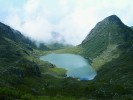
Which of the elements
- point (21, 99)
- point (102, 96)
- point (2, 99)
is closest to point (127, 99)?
point (102, 96)

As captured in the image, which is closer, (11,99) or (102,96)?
(11,99)

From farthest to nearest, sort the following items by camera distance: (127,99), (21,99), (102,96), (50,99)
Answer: (102,96)
(127,99)
(50,99)
(21,99)

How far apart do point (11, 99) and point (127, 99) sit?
70.4 metres

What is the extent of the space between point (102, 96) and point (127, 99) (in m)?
36.7

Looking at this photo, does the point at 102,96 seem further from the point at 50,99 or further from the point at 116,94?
the point at 50,99

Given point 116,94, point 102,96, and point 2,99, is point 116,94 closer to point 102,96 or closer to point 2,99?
point 102,96

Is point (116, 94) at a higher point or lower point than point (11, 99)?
higher

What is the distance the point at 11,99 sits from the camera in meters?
108

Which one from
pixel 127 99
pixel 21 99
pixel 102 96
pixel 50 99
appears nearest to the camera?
pixel 21 99

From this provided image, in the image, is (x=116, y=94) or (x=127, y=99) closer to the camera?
(x=127, y=99)

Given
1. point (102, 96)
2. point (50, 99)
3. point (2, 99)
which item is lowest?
point (2, 99)

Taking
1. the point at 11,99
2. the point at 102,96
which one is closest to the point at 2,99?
the point at 11,99

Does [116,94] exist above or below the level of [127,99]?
above

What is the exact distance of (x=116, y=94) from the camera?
19975cm
